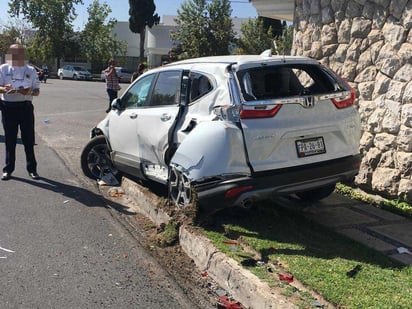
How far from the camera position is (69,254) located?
16.5 ft

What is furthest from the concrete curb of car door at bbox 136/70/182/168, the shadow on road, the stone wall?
the stone wall

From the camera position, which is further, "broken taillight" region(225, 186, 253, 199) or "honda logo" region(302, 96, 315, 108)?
"honda logo" region(302, 96, 315, 108)

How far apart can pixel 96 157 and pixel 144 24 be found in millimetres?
48137

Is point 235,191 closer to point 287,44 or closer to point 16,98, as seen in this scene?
point 16,98

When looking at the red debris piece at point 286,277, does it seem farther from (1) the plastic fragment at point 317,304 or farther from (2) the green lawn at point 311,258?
(1) the plastic fragment at point 317,304

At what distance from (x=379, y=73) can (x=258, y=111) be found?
8.41 ft

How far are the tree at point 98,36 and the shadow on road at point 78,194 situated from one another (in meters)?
51.9

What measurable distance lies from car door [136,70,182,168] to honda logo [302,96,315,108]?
4.85ft

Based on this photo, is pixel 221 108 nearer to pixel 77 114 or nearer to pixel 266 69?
pixel 266 69

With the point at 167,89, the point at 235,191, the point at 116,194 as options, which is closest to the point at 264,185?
the point at 235,191

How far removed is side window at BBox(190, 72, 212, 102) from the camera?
217 inches

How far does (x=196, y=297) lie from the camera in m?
4.27

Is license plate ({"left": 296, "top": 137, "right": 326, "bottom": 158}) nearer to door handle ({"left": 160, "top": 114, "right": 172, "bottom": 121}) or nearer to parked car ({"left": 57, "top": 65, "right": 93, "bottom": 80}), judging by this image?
door handle ({"left": 160, "top": 114, "right": 172, "bottom": 121})

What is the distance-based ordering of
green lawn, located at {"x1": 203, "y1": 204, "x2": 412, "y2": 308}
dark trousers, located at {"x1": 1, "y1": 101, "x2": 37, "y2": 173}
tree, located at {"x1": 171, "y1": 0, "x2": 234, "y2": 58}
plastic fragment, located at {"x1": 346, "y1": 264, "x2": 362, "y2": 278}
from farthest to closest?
tree, located at {"x1": 171, "y1": 0, "x2": 234, "y2": 58}, dark trousers, located at {"x1": 1, "y1": 101, "x2": 37, "y2": 173}, plastic fragment, located at {"x1": 346, "y1": 264, "x2": 362, "y2": 278}, green lawn, located at {"x1": 203, "y1": 204, "x2": 412, "y2": 308}
